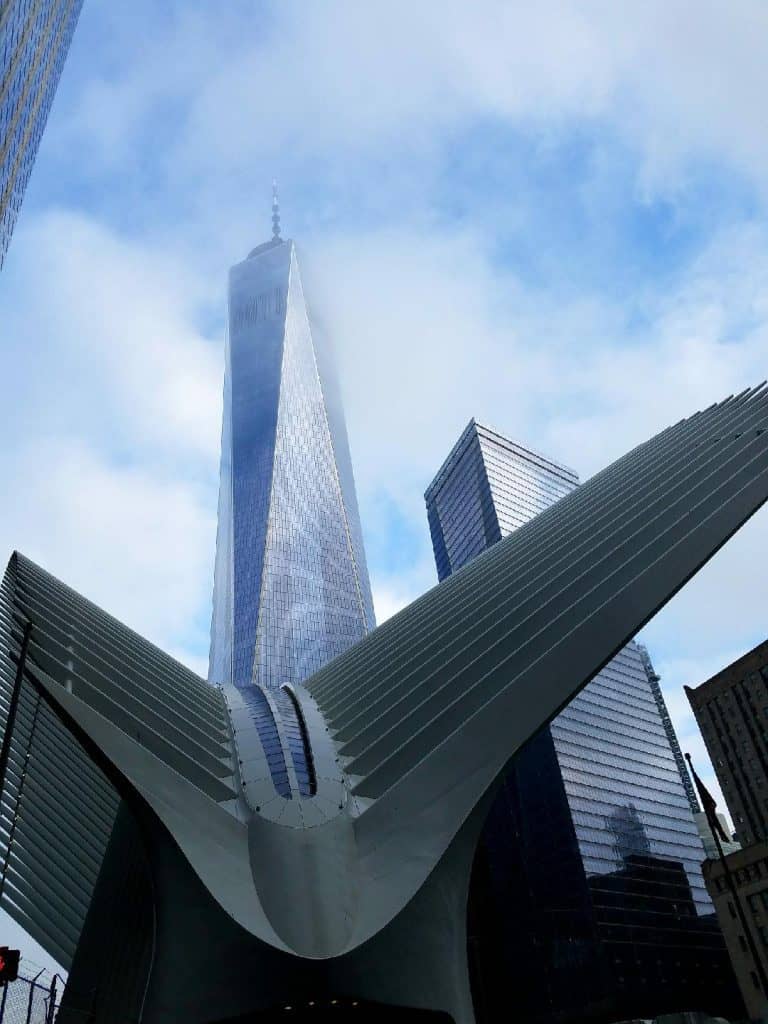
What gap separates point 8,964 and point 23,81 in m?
40.1

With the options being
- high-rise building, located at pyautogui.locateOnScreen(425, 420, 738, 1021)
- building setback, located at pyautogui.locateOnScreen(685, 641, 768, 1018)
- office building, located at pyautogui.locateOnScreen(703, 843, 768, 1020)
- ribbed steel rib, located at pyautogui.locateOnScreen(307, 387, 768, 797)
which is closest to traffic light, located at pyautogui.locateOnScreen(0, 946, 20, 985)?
ribbed steel rib, located at pyautogui.locateOnScreen(307, 387, 768, 797)

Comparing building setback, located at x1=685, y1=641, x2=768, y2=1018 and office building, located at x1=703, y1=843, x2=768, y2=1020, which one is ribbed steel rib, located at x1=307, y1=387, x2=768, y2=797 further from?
building setback, located at x1=685, y1=641, x2=768, y2=1018

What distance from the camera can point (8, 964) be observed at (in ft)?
52.2

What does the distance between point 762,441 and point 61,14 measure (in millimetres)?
46107

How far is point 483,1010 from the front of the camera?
284 feet

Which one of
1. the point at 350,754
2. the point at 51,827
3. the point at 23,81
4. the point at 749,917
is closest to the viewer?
the point at 350,754

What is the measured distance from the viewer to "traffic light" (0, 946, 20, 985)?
621 inches

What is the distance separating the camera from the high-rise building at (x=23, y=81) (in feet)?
115

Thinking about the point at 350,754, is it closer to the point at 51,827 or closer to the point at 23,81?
the point at 51,827

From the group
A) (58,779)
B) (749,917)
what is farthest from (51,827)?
(749,917)

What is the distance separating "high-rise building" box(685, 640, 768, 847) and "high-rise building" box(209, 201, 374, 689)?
67409mm

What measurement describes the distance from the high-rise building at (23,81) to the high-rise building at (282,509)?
91.1m

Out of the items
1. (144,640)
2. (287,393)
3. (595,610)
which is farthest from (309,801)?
(287,393)

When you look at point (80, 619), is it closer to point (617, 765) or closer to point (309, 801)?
point (309, 801)
